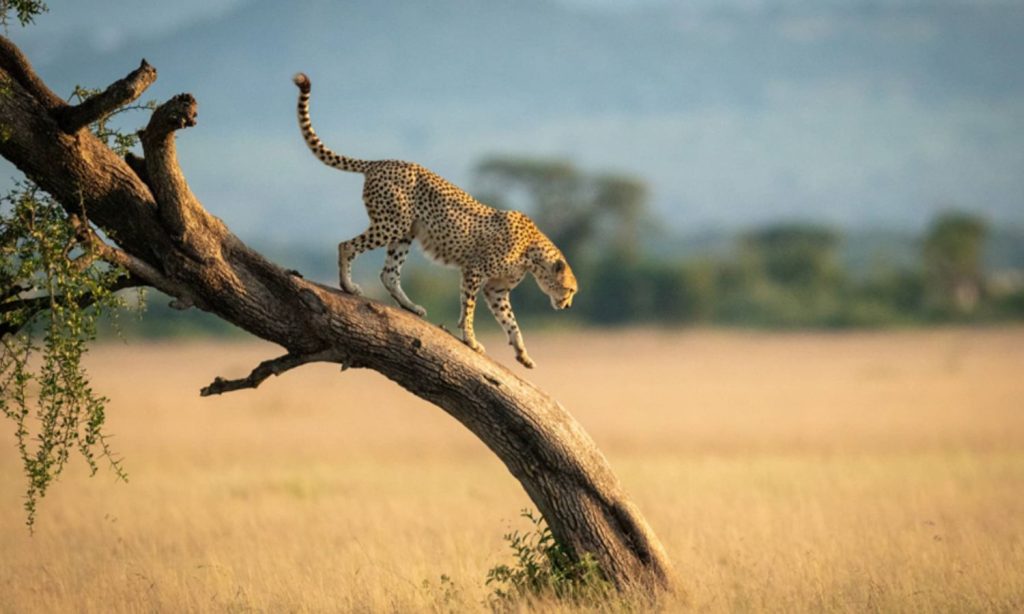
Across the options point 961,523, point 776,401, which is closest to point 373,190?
point 961,523

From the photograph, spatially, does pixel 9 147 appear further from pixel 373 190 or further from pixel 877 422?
pixel 877 422

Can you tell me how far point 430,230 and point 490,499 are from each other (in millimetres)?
6932

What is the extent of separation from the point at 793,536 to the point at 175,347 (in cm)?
4139

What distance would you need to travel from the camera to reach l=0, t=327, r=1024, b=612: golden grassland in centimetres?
904

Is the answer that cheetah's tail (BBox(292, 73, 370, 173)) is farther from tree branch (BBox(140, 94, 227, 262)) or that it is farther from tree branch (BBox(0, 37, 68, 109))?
tree branch (BBox(0, 37, 68, 109))

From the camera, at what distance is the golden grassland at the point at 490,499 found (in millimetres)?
9039

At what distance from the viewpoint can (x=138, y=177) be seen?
7465 millimetres

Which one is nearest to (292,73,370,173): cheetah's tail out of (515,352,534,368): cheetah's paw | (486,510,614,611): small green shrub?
(515,352,534,368): cheetah's paw

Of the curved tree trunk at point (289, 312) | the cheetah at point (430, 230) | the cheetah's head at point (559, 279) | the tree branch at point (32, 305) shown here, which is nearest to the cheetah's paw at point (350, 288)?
the cheetah at point (430, 230)

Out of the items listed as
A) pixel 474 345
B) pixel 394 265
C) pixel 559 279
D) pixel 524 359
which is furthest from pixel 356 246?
pixel 559 279

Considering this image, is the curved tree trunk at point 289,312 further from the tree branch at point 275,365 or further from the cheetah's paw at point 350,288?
the cheetah's paw at point 350,288

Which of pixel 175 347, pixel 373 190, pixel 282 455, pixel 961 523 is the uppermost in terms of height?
pixel 175 347

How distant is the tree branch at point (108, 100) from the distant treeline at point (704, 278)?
40386mm

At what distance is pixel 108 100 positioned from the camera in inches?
266
